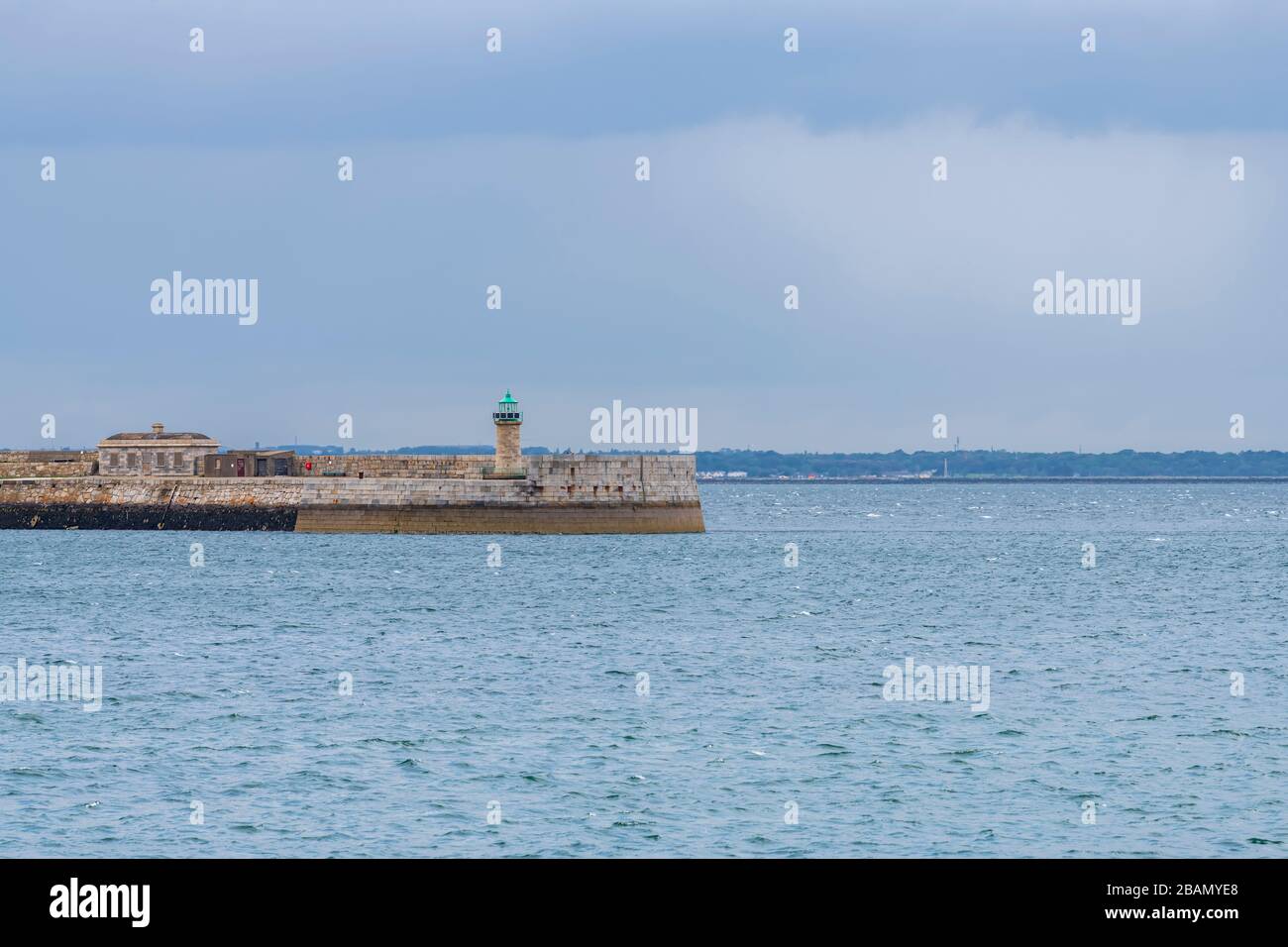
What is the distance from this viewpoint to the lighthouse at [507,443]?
232 feet

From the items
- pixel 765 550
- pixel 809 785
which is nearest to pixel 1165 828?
pixel 809 785

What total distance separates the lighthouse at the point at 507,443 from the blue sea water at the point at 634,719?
43.8 ft

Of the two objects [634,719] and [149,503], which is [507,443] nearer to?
[149,503]

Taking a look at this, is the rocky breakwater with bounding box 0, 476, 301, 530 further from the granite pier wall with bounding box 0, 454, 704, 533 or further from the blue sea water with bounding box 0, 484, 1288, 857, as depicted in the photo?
the blue sea water with bounding box 0, 484, 1288, 857

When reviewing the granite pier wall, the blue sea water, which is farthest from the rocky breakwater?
the blue sea water

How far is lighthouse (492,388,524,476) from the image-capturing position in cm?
7056

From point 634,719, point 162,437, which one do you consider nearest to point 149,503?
point 162,437

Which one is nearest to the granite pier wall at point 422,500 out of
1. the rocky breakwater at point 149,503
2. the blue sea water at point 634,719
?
the rocky breakwater at point 149,503

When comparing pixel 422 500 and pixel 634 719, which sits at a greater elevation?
pixel 422 500

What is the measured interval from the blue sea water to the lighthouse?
13338 mm

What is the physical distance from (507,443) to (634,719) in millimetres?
46143

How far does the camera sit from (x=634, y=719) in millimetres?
25078

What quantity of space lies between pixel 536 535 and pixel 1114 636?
45436mm
